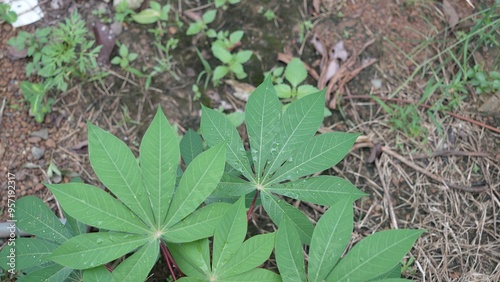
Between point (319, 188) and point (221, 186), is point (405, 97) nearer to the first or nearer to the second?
point (319, 188)

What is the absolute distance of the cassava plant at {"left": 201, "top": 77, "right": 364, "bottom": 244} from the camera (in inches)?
55.7

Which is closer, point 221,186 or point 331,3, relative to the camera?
point 221,186

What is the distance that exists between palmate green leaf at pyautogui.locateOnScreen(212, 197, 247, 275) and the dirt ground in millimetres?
675

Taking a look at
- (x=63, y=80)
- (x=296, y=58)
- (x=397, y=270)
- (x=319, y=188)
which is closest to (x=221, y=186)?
(x=319, y=188)

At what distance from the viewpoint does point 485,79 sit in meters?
2.24

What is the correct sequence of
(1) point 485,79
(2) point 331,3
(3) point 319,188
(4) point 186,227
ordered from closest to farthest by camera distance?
1. (4) point 186,227
2. (3) point 319,188
3. (1) point 485,79
4. (2) point 331,3

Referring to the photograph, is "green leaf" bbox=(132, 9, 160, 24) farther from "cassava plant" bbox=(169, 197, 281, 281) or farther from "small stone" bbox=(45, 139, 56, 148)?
"cassava plant" bbox=(169, 197, 281, 281)

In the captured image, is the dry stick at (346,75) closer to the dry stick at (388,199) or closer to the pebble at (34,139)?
the dry stick at (388,199)

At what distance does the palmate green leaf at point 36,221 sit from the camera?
1470 mm

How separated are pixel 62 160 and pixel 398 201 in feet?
5.34

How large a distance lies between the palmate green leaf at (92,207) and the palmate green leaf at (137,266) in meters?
0.07

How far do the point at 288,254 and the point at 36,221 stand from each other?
88 cm

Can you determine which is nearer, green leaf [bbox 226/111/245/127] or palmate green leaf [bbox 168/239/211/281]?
palmate green leaf [bbox 168/239/211/281]

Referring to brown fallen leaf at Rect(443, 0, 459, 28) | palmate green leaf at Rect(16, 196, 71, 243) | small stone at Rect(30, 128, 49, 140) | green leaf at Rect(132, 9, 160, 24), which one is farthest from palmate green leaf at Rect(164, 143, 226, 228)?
brown fallen leaf at Rect(443, 0, 459, 28)
